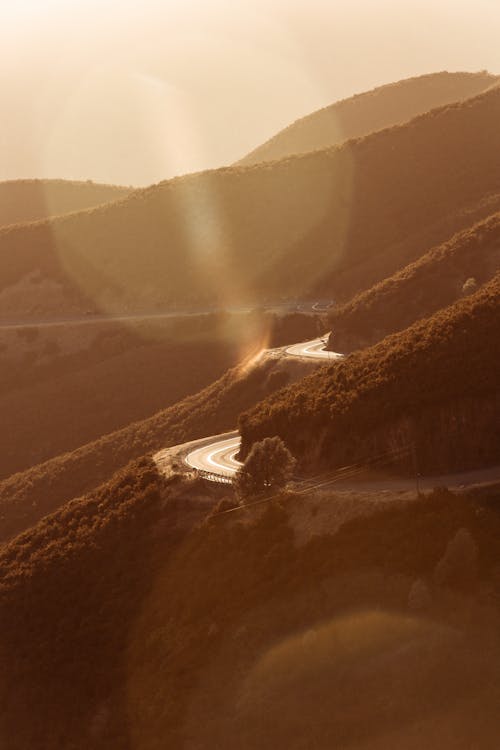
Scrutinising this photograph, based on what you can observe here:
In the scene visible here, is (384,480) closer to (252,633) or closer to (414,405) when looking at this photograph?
(414,405)

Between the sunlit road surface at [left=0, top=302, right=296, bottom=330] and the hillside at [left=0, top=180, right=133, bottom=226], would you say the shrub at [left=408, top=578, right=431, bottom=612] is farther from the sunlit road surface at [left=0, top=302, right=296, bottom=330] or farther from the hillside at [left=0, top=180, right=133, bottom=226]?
the hillside at [left=0, top=180, right=133, bottom=226]

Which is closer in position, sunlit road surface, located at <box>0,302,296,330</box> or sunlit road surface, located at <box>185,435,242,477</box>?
sunlit road surface, located at <box>185,435,242,477</box>

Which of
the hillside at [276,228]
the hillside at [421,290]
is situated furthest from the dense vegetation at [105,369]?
the hillside at [421,290]

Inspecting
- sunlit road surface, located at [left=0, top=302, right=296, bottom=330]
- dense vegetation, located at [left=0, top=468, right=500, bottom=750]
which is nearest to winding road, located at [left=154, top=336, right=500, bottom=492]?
dense vegetation, located at [left=0, top=468, right=500, bottom=750]

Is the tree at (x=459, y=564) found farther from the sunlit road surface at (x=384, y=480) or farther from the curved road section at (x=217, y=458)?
the curved road section at (x=217, y=458)

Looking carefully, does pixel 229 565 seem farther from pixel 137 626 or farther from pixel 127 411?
pixel 127 411

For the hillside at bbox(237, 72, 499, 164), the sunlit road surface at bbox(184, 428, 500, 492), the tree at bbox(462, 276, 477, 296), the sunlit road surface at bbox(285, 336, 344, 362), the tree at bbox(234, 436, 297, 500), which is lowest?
the sunlit road surface at bbox(184, 428, 500, 492)
